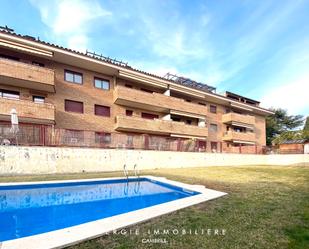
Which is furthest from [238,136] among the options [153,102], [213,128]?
[153,102]

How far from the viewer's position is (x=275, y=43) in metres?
18.5

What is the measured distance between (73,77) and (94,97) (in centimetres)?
246

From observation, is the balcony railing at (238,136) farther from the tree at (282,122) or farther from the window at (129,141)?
the tree at (282,122)

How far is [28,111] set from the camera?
15.1 metres

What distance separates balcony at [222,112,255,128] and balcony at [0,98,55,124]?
2186 centimetres

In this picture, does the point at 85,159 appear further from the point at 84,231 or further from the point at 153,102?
the point at 84,231

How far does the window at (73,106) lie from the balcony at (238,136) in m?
19.2

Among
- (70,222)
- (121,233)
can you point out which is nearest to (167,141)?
(70,222)

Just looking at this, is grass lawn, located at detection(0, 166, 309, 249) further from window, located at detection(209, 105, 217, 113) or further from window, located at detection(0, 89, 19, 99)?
window, located at detection(209, 105, 217, 113)

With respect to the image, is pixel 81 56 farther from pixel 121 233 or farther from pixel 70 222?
pixel 121 233

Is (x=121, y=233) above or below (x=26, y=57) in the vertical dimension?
below

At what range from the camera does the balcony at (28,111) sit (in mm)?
14289

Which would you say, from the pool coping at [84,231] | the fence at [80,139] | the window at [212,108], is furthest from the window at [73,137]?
the window at [212,108]

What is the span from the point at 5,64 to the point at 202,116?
1987cm
